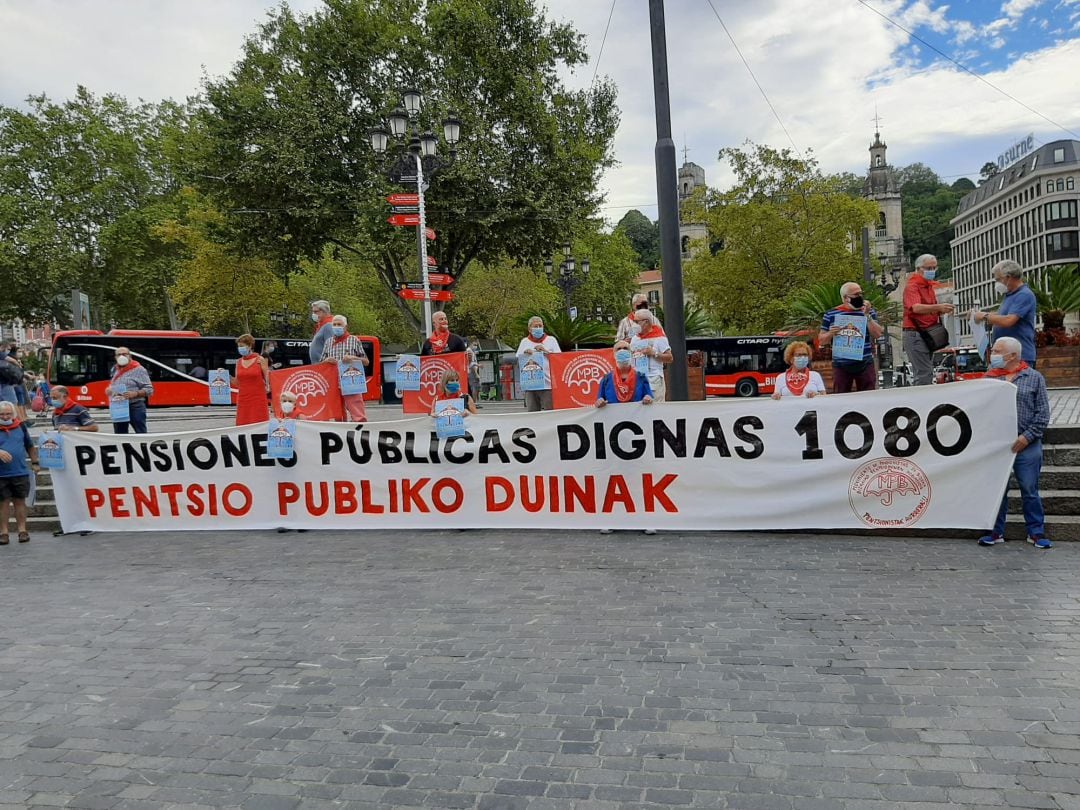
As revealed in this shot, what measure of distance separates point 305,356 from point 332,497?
25.8 metres

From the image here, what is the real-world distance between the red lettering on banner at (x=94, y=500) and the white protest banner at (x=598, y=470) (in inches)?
0.7

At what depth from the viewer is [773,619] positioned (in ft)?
15.9

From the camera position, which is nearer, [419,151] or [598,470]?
[598,470]

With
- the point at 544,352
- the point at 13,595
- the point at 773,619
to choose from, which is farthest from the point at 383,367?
the point at 773,619

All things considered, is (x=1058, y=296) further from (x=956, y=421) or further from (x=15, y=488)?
(x=15, y=488)

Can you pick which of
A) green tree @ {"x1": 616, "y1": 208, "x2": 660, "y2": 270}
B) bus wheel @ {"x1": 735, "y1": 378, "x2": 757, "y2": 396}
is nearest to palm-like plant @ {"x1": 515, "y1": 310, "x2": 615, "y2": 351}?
bus wheel @ {"x1": 735, "y1": 378, "x2": 757, "y2": 396}

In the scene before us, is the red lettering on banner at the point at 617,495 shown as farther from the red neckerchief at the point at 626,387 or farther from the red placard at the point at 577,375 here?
the red placard at the point at 577,375

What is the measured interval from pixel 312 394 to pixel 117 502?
2.57 meters

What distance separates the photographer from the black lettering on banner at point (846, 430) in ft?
22.7

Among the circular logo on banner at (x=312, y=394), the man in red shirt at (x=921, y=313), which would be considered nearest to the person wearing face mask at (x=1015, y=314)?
the man in red shirt at (x=921, y=313)

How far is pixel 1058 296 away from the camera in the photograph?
1761 cm

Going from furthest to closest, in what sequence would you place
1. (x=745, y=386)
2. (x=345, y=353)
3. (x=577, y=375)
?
1. (x=745, y=386)
2. (x=577, y=375)
3. (x=345, y=353)

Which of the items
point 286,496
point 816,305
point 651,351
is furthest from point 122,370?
point 816,305

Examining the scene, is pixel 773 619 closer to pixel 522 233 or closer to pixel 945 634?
pixel 945 634
